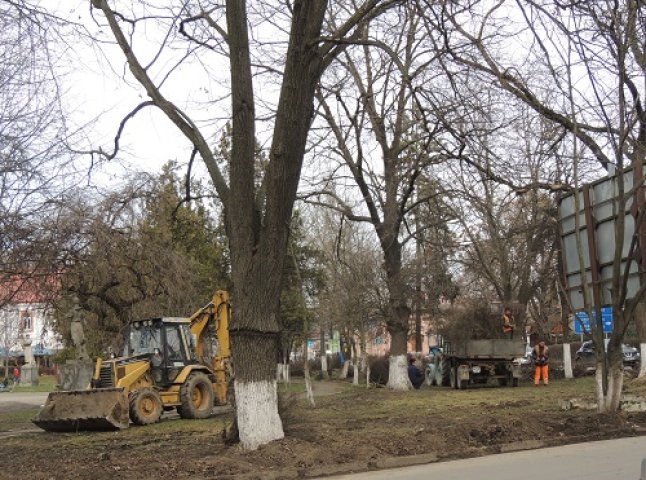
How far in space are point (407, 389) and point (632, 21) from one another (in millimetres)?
16240

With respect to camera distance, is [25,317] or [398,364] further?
[398,364]

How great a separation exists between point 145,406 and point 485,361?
594 inches

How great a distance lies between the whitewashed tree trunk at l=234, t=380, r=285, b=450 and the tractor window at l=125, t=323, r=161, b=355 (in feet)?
31.5

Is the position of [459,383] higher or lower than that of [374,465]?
higher

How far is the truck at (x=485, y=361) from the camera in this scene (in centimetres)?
2809

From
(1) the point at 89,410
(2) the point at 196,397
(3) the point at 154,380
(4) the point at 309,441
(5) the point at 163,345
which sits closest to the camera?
(4) the point at 309,441

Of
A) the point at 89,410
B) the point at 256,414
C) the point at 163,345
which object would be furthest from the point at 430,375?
the point at 256,414

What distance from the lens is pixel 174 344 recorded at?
20000 millimetres

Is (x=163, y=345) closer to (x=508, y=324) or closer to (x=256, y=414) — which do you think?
(x=256, y=414)

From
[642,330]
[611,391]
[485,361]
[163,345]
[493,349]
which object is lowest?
[611,391]

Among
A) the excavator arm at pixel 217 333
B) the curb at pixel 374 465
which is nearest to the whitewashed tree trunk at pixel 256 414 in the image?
the curb at pixel 374 465

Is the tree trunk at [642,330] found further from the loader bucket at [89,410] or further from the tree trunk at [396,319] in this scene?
the loader bucket at [89,410]

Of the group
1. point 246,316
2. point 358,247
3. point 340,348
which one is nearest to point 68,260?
point 246,316

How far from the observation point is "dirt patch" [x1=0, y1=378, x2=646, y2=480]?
9719 mm
